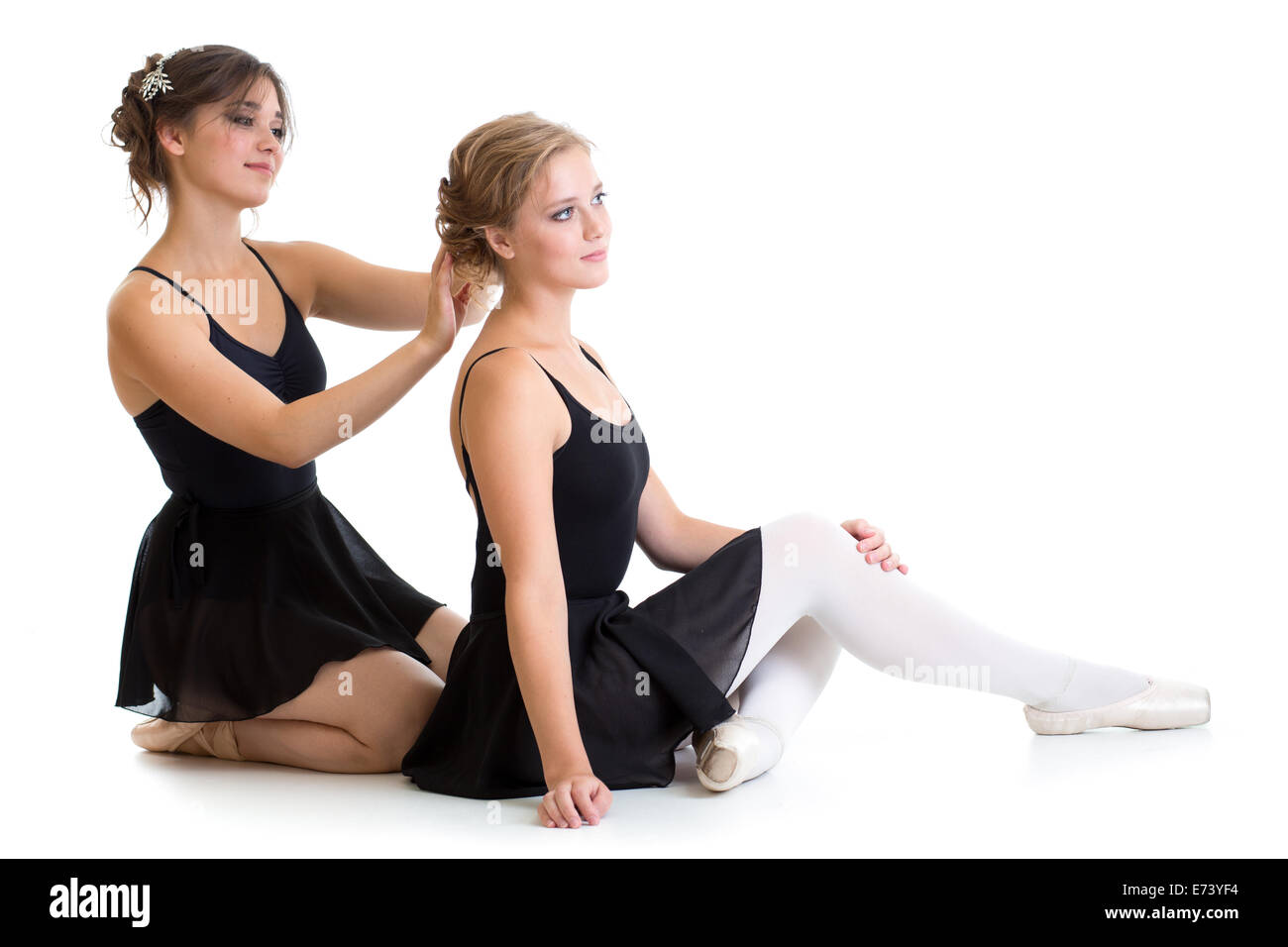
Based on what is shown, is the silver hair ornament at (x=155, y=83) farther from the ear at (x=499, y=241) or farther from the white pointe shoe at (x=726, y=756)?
the white pointe shoe at (x=726, y=756)

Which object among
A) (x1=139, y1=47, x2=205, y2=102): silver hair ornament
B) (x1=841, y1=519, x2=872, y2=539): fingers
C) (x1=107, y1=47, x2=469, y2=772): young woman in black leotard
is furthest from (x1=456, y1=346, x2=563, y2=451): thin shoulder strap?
(x1=139, y1=47, x2=205, y2=102): silver hair ornament

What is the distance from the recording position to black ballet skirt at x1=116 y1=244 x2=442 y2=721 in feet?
10.9

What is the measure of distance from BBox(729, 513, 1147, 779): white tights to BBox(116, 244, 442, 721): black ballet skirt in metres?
0.81

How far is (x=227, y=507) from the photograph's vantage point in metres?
3.41

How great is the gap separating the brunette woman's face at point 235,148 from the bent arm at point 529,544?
828 millimetres

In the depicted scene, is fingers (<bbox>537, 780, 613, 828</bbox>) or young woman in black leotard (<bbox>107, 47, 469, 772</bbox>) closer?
fingers (<bbox>537, 780, 613, 828</bbox>)

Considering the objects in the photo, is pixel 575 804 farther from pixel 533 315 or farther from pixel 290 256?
pixel 290 256

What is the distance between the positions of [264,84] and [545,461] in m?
1.15

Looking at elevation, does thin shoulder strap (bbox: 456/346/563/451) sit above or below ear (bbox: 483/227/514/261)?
below

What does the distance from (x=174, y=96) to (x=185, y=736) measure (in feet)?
4.63

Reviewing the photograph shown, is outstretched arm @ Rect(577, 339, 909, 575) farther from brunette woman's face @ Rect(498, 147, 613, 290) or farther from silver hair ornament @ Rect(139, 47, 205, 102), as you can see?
silver hair ornament @ Rect(139, 47, 205, 102)

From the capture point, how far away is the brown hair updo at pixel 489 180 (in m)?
3.05

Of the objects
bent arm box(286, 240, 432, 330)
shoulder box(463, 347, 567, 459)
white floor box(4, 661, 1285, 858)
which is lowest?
white floor box(4, 661, 1285, 858)

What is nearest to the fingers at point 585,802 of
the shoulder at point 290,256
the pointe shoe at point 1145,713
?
the pointe shoe at point 1145,713
